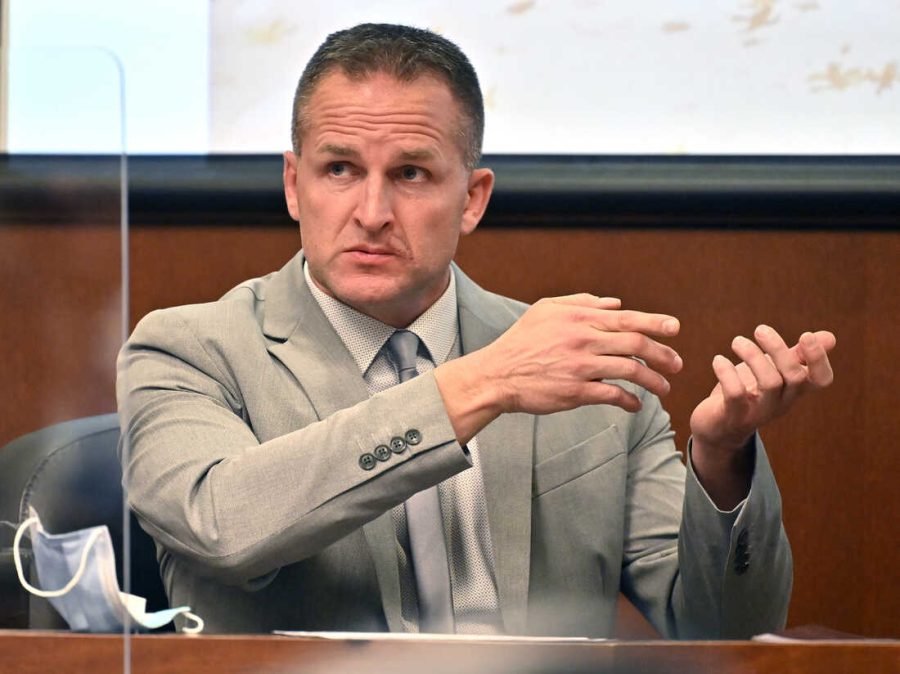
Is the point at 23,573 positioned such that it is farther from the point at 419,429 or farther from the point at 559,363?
the point at 559,363

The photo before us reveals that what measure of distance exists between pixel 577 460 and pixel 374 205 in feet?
1.24

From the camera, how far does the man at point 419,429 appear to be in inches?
52.5

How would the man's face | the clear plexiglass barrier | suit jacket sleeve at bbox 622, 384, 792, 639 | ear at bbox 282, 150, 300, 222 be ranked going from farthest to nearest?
ear at bbox 282, 150, 300, 222 < the man's face < suit jacket sleeve at bbox 622, 384, 792, 639 < the clear plexiglass barrier

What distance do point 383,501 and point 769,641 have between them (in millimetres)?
397

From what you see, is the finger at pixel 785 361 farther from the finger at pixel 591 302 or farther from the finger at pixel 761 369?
the finger at pixel 591 302

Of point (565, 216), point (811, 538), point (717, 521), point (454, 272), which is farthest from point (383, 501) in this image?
point (811, 538)

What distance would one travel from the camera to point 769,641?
3.50 ft

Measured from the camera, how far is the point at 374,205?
159 centimetres

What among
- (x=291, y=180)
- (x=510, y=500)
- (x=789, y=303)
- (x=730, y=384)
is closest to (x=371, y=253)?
(x=291, y=180)

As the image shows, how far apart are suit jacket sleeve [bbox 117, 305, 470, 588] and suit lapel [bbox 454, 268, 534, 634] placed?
0.28 m

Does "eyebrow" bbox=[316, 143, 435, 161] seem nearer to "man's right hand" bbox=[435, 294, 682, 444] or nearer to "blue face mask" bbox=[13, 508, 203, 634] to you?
"man's right hand" bbox=[435, 294, 682, 444]

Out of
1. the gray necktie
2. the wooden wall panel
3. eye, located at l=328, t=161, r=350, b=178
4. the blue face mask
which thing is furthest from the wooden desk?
the wooden wall panel

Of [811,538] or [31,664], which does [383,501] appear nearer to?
[31,664]

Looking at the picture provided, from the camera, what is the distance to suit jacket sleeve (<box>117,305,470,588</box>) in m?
1.30
